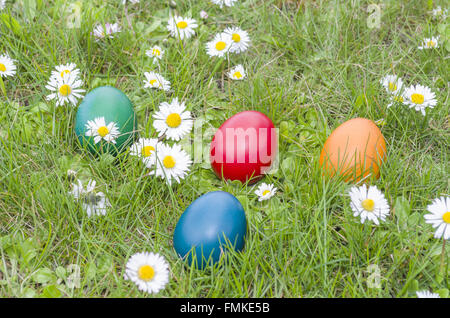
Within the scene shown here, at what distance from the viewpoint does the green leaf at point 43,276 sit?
1708mm

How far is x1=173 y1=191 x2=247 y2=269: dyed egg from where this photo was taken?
1.62 m

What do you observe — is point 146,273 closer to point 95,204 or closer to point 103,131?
point 95,204

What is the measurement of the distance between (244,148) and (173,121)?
399 millimetres

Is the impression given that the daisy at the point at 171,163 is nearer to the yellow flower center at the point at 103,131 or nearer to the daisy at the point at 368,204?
the yellow flower center at the point at 103,131

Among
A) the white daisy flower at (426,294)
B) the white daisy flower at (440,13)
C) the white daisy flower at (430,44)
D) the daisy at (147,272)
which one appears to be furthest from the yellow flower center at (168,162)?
the white daisy flower at (440,13)

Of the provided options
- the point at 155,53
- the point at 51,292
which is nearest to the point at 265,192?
the point at 51,292

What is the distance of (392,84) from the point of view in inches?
87.1

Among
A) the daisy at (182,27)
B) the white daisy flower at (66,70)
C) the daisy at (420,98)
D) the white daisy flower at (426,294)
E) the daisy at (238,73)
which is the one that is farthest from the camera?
the daisy at (182,27)

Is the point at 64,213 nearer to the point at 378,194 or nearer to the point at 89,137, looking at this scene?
the point at 89,137

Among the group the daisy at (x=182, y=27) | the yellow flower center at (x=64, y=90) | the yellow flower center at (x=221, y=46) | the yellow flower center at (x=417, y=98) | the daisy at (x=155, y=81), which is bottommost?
the yellow flower center at (x=417, y=98)

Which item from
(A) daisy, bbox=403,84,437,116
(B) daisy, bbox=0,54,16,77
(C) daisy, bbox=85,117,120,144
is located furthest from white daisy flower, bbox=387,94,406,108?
(B) daisy, bbox=0,54,16,77

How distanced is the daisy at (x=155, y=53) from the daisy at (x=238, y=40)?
1.16 feet
